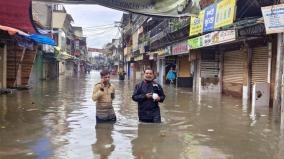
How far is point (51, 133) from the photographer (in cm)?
899

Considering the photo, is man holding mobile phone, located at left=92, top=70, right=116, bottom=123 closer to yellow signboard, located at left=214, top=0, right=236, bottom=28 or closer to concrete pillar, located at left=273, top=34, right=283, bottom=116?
concrete pillar, located at left=273, top=34, right=283, bottom=116

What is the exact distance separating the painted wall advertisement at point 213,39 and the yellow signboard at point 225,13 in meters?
0.65

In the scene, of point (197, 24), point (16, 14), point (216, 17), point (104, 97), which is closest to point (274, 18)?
point (104, 97)

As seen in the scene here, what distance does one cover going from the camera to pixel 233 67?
21.4 meters

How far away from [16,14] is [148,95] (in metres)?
6.83

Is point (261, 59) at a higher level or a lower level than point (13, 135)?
higher

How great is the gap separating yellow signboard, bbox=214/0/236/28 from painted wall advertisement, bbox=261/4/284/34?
5.40 metres

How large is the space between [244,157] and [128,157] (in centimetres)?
186

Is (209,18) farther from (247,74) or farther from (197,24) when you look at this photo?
(247,74)

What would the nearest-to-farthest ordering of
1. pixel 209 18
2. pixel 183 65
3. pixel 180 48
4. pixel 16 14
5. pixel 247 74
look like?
pixel 16 14, pixel 209 18, pixel 247 74, pixel 180 48, pixel 183 65

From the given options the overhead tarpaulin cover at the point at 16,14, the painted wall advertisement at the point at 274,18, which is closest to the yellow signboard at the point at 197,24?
the overhead tarpaulin cover at the point at 16,14

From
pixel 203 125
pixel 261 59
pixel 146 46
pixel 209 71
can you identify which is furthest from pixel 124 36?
pixel 203 125

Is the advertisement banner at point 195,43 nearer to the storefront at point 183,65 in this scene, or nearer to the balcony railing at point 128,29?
the storefront at point 183,65

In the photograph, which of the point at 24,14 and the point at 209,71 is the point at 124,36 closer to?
the point at 209,71
